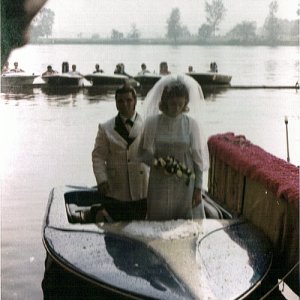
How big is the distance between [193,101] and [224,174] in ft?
4.55

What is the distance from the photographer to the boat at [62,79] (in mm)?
19938

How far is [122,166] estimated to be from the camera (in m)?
3.90

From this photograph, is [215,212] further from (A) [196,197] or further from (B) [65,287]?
(B) [65,287]

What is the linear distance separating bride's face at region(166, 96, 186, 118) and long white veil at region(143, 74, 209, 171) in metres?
0.08

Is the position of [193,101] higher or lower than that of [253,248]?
higher

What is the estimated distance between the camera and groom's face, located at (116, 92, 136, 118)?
3.65m

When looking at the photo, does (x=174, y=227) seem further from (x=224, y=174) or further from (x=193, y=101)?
(x=224, y=174)

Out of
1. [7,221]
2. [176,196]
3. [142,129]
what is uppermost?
[142,129]

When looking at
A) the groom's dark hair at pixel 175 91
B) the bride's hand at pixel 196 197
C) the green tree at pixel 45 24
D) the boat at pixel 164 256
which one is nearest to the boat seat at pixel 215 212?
the boat at pixel 164 256

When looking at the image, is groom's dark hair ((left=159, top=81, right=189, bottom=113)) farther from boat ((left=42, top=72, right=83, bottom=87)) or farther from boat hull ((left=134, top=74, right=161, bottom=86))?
boat ((left=42, top=72, right=83, bottom=87))

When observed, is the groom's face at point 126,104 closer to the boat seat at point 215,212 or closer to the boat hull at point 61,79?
the boat seat at point 215,212

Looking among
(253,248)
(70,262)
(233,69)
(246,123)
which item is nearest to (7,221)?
(70,262)

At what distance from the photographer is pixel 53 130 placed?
42.8ft

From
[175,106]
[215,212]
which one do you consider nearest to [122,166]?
[175,106]
